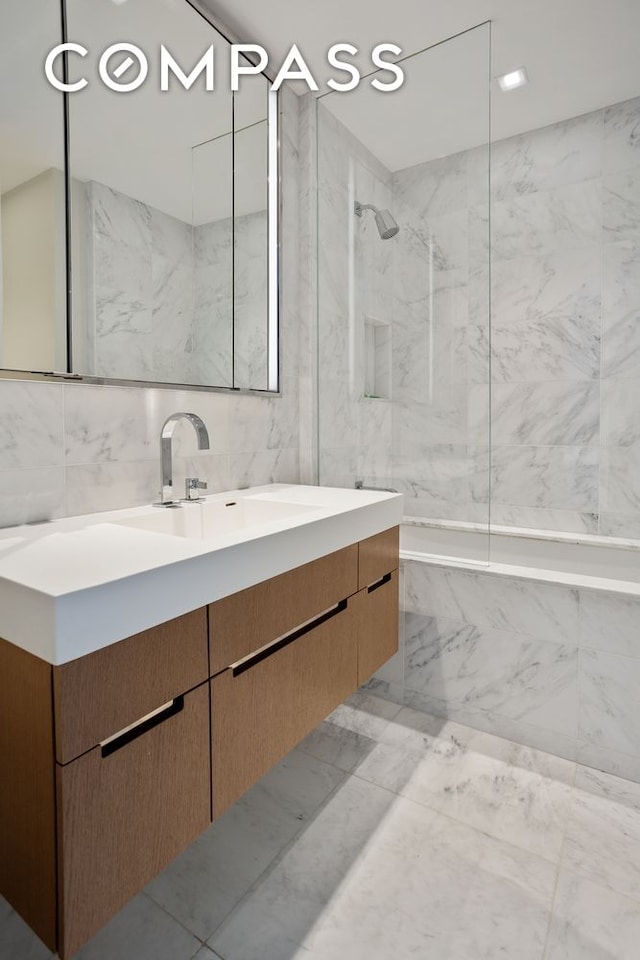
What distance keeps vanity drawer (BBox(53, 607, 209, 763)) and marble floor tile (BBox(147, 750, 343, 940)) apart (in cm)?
65

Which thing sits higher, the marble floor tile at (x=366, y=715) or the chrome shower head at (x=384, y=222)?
the chrome shower head at (x=384, y=222)

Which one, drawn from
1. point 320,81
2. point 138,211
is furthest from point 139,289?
point 320,81

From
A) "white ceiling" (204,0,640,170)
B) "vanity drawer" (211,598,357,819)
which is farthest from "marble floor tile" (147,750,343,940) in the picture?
"white ceiling" (204,0,640,170)

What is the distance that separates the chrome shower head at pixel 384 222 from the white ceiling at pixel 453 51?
163 millimetres

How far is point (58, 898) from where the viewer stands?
0.75 m

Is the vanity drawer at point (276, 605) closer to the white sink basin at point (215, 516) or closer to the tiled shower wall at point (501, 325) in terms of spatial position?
the white sink basin at point (215, 516)

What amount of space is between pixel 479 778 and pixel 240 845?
74 centimetres

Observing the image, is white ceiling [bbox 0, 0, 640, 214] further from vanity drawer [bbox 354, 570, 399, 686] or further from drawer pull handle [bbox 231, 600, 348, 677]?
vanity drawer [bbox 354, 570, 399, 686]

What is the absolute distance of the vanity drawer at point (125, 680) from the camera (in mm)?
Answer: 732

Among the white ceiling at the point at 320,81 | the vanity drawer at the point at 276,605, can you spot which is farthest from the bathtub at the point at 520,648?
the white ceiling at the point at 320,81

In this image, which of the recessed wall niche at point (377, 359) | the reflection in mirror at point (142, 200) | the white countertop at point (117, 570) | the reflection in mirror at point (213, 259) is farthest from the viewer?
the recessed wall niche at point (377, 359)

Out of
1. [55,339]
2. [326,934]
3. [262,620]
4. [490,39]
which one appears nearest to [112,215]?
[55,339]

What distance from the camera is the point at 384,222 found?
2.01 m

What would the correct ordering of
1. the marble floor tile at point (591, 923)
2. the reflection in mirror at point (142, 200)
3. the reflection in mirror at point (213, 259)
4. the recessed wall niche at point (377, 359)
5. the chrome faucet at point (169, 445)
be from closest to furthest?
1. the marble floor tile at point (591, 923)
2. the reflection in mirror at point (142, 200)
3. the chrome faucet at point (169, 445)
4. the reflection in mirror at point (213, 259)
5. the recessed wall niche at point (377, 359)
